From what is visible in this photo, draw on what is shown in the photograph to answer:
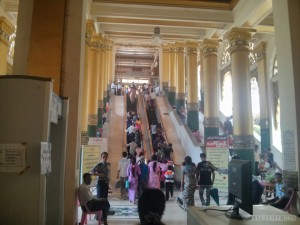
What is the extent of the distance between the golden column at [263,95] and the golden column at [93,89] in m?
7.80

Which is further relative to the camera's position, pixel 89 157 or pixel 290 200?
pixel 89 157

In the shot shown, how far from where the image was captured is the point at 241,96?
1027cm

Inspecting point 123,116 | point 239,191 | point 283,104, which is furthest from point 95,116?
point 239,191

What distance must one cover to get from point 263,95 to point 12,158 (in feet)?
44.0

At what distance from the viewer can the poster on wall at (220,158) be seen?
903 centimetres

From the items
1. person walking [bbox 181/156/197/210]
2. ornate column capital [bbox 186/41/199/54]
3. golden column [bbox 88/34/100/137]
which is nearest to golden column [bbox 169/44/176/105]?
ornate column capital [bbox 186/41/199/54]

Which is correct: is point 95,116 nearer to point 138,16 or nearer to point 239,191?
point 138,16

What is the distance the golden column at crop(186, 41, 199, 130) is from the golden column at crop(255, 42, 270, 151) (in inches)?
121

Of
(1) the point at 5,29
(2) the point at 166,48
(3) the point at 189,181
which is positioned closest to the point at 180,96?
(2) the point at 166,48

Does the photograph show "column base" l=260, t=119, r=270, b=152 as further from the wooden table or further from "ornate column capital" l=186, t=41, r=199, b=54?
the wooden table

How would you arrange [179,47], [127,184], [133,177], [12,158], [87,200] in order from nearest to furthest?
[12,158] < [87,200] < [133,177] < [127,184] < [179,47]

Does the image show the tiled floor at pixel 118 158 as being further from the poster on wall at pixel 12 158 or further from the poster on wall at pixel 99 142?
the poster on wall at pixel 12 158

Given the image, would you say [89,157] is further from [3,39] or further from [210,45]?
[210,45]

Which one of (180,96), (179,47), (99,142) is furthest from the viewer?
(180,96)
